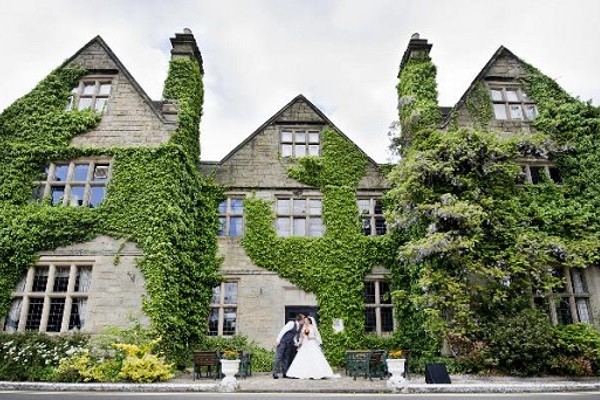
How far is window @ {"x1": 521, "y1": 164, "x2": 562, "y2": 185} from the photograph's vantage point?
623 inches

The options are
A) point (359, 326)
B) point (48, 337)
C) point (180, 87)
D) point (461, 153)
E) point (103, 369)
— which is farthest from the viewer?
point (180, 87)

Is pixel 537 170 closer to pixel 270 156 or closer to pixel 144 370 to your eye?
pixel 270 156

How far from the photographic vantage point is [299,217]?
1723 centimetres

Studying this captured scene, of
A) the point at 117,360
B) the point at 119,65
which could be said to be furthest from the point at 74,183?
the point at 117,360

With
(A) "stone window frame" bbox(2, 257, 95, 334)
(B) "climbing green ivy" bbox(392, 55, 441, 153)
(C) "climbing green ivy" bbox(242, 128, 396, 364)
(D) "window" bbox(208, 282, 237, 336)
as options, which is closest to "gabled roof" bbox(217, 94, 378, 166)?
(C) "climbing green ivy" bbox(242, 128, 396, 364)

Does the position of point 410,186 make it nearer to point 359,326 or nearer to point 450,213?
point 450,213

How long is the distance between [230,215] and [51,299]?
21.3 ft

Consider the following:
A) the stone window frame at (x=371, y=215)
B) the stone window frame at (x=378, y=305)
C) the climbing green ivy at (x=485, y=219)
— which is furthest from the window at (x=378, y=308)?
the stone window frame at (x=371, y=215)

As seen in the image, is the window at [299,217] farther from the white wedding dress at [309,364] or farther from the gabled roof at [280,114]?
the white wedding dress at [309,364]

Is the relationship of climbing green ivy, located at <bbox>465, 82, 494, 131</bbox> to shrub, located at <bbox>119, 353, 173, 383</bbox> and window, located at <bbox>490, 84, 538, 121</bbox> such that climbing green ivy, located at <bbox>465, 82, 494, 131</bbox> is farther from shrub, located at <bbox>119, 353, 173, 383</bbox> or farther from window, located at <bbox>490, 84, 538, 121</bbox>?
shrub, located at <bbox>119, 353, 173, 383</bbox>

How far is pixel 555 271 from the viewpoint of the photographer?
47.5 ft

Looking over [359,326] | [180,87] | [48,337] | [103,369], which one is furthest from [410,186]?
[48,337]

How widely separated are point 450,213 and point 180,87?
34.3 ft

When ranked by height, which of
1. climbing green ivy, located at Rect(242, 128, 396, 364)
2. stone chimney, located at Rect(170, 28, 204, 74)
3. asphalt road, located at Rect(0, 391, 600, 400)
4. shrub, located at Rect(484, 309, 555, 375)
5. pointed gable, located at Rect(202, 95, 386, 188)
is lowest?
asphalt road, located at Rect(0, 391, 600, 400)
